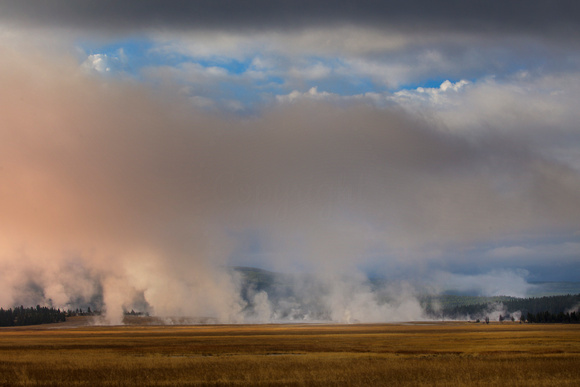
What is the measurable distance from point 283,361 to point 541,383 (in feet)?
115

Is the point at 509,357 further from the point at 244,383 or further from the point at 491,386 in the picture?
the point at 244,383

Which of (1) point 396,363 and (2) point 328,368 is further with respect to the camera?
(1) point 396,363

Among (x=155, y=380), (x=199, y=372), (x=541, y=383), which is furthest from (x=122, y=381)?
(x=541, y=383)

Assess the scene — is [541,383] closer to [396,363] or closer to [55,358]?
[396,363]

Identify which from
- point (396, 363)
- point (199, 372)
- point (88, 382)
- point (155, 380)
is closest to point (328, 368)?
point (396, 363)

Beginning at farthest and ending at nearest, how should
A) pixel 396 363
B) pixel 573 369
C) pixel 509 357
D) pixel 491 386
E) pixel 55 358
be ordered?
pixel 55 358, pixel 509 357, pixel 396 363, pixel 573 369, pixel 491 386

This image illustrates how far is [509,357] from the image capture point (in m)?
83.0

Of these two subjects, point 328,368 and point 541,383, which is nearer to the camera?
point 541,383

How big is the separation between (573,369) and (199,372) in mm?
41819

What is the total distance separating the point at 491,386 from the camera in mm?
54031

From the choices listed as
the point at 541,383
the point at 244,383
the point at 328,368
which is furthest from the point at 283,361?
the point at 541,383

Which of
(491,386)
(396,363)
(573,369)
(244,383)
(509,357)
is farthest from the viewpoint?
(509,357)

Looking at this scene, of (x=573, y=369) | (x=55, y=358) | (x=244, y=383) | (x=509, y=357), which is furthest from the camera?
(x=55, y=358)

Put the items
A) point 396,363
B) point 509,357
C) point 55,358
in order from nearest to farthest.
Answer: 1. point 396,363
2. point 509,357
3. point 55,358
